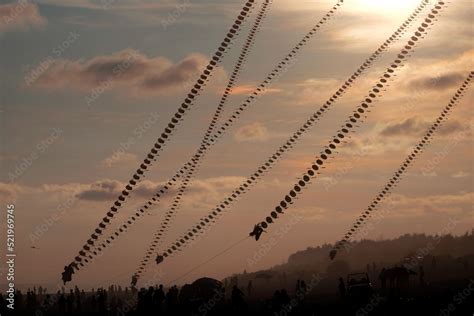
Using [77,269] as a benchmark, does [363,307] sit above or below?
below

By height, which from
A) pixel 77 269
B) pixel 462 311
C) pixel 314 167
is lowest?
pixel 462 311

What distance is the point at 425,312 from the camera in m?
65.4

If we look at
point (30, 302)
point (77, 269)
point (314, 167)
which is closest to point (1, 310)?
point (30, 302)

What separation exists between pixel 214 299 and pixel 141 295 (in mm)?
18384

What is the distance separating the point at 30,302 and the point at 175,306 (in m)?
14.0

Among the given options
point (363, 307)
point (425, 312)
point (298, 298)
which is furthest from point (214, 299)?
point (425, 312)

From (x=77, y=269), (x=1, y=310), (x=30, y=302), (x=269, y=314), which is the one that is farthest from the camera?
(x=77, y=269)

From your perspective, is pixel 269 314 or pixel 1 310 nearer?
pixel 269 314

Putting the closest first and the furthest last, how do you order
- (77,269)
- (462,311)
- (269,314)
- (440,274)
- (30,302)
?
(462,311) < (269,314) < (30,302) < (77,269) < (440,274)

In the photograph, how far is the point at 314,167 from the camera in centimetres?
8088

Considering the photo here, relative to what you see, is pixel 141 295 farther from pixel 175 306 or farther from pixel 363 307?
pixel 363 307

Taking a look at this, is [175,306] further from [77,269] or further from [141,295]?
[77,269]

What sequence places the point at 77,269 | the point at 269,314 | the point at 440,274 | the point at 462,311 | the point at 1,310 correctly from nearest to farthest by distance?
the point at 462,311
the point at 269,314
the point at 1,310
the point at 77,269
the point at 440,274

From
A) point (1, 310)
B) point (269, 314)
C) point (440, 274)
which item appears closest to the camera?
point (269, 314)
